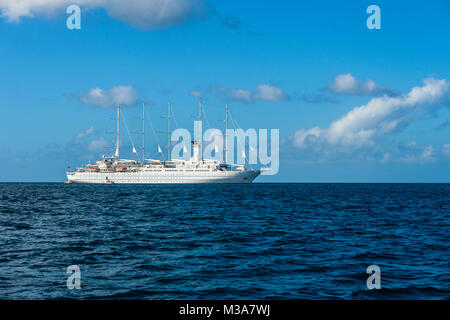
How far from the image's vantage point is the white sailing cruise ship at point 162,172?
164 meters

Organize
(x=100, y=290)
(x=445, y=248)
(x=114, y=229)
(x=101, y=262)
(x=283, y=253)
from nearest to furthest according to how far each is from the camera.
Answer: (x=100, y=290) → (x=101, y=262) → (x=283, y=253) → (x=445, y=248) → (x=114, y=229)

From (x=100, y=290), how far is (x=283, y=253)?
881cm

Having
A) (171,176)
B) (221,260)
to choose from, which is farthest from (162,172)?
(221,260)

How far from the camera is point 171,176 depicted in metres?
168

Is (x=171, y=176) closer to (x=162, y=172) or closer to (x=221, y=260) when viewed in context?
(x=162, y=172)

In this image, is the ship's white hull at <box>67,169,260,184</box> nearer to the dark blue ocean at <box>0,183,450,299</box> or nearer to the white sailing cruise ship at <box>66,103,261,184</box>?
the white sailing cruise ship at <box>66,103,261,184</box>

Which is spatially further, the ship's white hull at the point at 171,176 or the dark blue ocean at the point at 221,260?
the ship's white hull at the point at 171,176

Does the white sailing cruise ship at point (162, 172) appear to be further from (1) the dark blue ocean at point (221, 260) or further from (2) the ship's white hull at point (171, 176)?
(1) the dark blue ocean at point (221, 260)

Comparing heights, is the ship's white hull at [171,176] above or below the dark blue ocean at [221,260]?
above

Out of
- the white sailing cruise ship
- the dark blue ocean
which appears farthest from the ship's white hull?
the dark blue ocean

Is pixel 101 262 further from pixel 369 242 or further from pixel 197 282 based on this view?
pixel 369 242

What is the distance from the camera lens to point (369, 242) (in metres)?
21.2

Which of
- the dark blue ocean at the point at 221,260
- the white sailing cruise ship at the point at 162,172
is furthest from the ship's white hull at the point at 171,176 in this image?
the dark blue ocean at the point at 221,260
